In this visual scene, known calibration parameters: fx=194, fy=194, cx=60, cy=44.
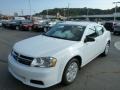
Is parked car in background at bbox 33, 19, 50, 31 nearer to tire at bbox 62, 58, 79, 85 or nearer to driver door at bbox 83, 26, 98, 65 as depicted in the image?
driver door at bbox 83, 26, 98, 65

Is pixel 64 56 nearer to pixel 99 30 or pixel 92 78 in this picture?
pixel 92 78

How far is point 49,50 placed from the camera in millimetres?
4727

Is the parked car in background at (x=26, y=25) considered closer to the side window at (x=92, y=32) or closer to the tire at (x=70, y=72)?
the side window at (x=92, y=32)

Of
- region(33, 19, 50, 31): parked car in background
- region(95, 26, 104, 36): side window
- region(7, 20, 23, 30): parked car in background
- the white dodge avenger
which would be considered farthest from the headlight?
region(7, 20, 23, 30): parked car in background

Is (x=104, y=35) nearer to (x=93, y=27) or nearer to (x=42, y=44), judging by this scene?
(x=93, y=27)

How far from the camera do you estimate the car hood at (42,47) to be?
4605mm

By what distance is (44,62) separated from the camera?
4430 millimetres

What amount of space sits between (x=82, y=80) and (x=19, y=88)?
1.79m

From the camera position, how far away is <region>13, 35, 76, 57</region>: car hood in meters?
4.61

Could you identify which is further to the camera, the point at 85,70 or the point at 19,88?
the point at 85,70

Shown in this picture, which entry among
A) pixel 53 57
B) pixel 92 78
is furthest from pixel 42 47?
pixel 92 78

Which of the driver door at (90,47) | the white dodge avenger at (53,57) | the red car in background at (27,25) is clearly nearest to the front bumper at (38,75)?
the white dodge avenger at (53,57)

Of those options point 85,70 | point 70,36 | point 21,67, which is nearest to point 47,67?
point 21,67

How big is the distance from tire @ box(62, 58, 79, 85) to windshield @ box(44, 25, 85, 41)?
850 mm
